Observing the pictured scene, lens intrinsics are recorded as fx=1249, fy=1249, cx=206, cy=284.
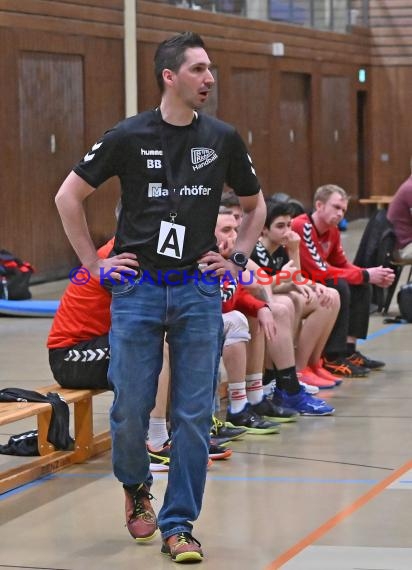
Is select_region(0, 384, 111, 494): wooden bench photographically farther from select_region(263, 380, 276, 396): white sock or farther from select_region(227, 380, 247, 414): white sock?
select_region(263, 380, 276, 396): white sock

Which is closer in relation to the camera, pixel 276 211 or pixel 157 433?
pixel 157 433

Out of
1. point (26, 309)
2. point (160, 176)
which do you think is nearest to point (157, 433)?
point (160, 176)

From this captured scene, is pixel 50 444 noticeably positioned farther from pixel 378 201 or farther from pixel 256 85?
pixel 378 201

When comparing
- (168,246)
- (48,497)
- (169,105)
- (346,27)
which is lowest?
(48,497)

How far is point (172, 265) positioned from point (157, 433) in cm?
165

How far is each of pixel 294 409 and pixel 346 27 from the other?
56.2ft

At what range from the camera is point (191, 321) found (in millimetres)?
3936

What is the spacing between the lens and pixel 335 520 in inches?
176

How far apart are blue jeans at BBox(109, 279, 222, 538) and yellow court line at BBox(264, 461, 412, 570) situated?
0.32 meters

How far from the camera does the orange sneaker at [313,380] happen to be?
720 centimetres

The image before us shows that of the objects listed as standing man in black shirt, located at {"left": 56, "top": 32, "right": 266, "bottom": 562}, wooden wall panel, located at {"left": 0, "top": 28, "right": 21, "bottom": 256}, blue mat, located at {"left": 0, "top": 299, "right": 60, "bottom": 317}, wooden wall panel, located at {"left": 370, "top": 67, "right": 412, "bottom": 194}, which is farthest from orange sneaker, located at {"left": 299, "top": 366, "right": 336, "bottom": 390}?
wooden wall panel, located at {"left": 370, "top": 67, "right": 412, "bottom": 194}

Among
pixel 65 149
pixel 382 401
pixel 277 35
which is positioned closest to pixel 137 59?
pixel 65 149

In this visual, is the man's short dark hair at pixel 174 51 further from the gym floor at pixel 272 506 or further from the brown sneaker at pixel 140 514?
the gym floor at pixel 272 506

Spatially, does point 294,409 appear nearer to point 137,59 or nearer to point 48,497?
point 48,497
